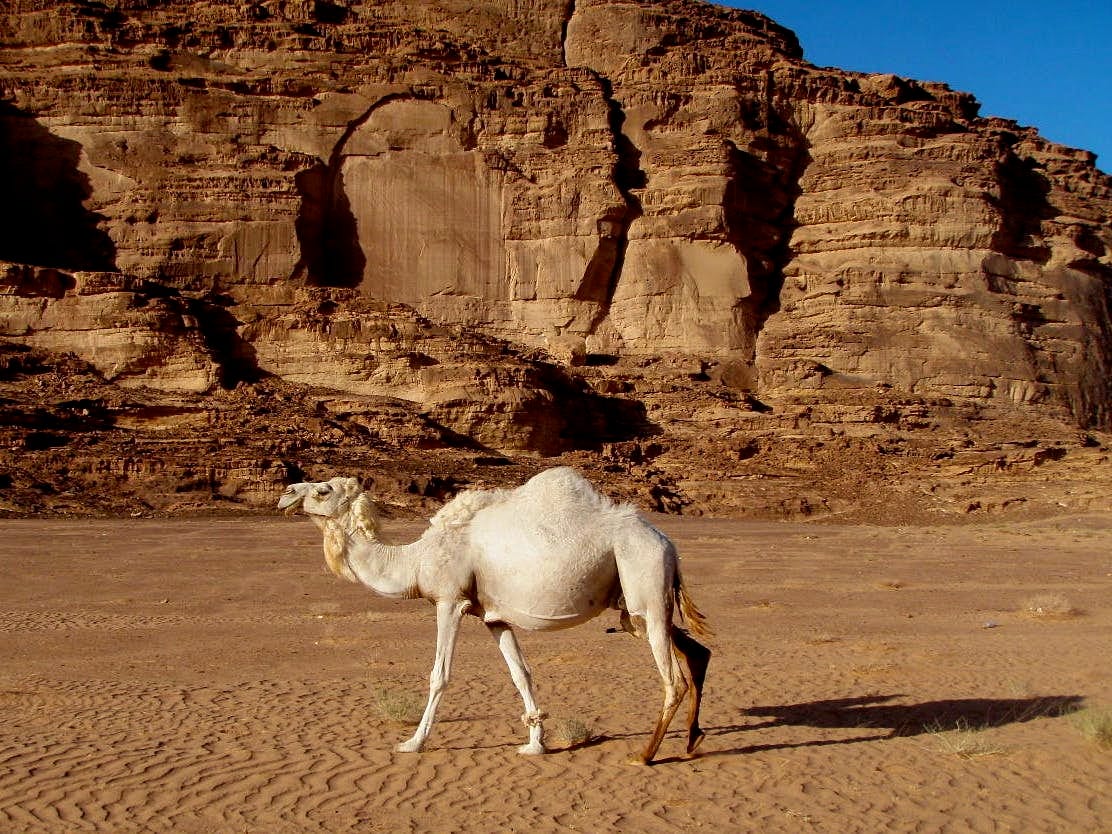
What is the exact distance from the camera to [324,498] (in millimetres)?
7344

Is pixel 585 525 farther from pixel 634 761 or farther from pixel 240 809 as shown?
pixel 240 809

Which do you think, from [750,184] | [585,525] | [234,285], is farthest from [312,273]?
[585,525]

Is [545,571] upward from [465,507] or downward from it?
downward

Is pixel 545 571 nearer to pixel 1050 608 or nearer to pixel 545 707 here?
pixel 545 707

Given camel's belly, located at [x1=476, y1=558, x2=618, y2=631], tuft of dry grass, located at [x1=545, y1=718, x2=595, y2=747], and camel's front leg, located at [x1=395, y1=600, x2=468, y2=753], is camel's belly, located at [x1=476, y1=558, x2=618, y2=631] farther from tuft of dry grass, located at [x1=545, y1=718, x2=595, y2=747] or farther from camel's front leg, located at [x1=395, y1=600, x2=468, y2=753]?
tuft of dry grass, located at [x1=545, y1=718, x2=595, y2=747]

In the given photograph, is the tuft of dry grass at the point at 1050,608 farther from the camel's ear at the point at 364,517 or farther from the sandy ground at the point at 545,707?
A: the camel's ear at the point at 364,517

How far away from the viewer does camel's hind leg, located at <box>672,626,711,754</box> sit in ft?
23.5

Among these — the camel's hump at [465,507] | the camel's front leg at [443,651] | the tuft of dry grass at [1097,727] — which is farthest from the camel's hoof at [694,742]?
the tuft of dry grass at [1097,727]

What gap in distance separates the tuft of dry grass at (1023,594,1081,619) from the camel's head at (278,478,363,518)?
9.99 metres

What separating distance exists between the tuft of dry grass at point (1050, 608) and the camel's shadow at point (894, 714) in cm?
548

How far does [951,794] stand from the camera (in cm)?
654

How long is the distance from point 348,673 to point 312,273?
136 feet

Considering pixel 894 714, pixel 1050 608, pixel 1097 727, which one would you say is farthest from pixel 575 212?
pixel 1097 727

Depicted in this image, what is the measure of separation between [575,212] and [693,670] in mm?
45737
